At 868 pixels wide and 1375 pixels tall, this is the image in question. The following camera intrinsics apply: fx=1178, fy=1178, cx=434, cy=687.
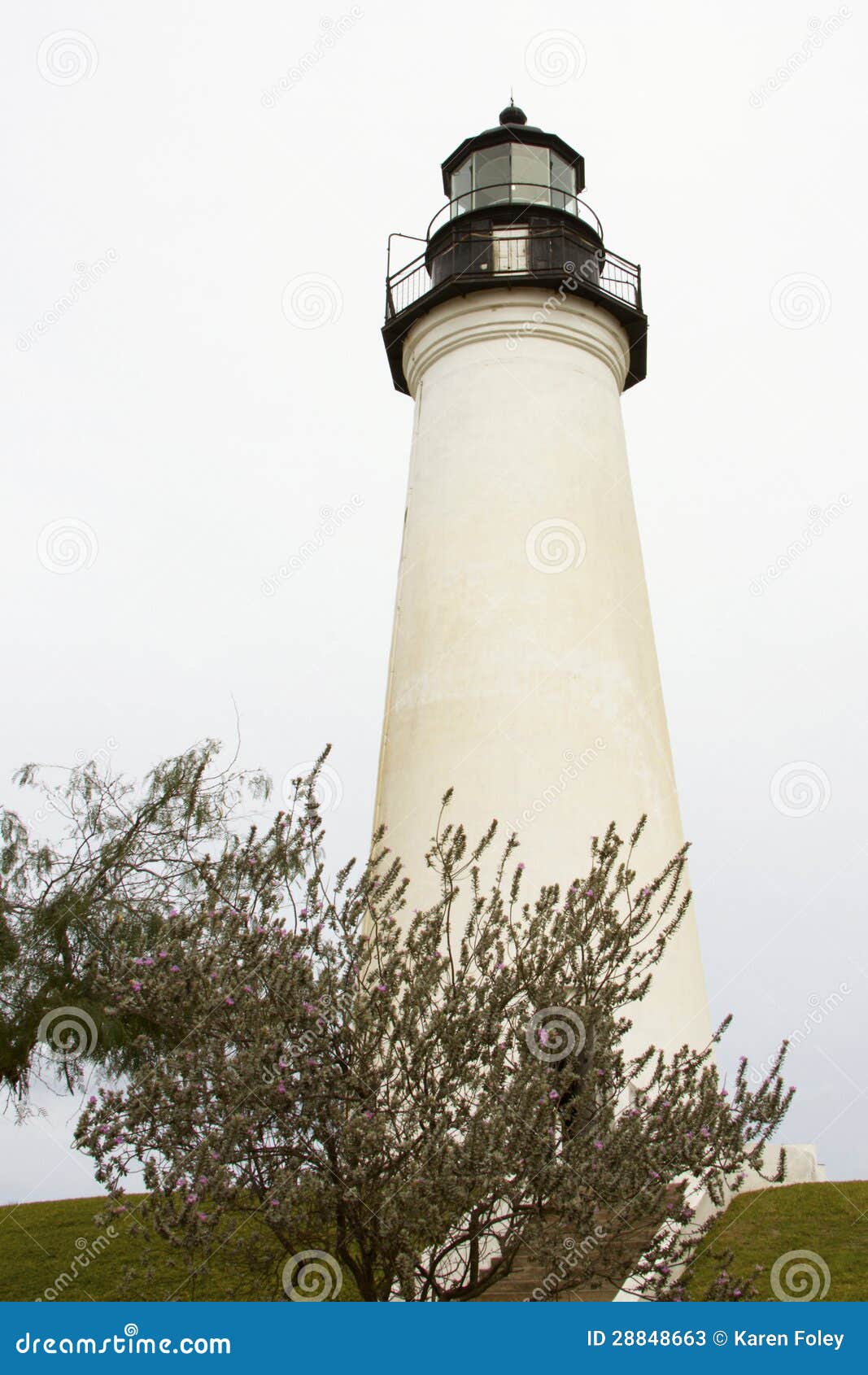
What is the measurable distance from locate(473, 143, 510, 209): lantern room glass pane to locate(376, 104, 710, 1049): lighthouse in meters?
0.06

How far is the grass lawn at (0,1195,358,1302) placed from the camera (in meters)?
6.86

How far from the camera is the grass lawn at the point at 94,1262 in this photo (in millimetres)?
6855

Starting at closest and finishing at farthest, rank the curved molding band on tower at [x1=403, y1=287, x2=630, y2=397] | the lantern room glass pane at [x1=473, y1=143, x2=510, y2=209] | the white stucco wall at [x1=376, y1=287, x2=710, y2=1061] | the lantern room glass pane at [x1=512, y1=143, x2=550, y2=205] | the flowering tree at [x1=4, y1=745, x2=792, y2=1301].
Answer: the flowering tree at [x1=4, y1=745, x2=792, y2=1301]
the white stucco wall at [x1=376, y1=287, x2=710, y2=1061]
the curved molding band on tower at [x1=403, y1=287, x2=630, y2=397]
the lantern room glass pane at [x1=512, y1=143, x2=550, y2=205]
the lantern room glass pane at [x1=473, y1=143, x2=510, y2=209]

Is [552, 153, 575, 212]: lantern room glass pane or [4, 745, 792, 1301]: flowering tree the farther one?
[552, 153, 575, 212]: lantern room glass pane

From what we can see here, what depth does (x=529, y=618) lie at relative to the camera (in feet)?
43.8

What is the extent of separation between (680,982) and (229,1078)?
7330 millimetres

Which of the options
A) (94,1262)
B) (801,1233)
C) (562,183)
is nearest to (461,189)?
(562,183)

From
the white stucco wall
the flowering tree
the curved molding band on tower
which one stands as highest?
the curved molding band on tower

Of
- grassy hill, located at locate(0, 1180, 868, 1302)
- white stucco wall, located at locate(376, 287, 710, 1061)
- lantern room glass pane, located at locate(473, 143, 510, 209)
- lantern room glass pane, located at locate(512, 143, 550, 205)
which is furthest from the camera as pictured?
lantern room glass pane, located at locate(473, 143, 510, 209)

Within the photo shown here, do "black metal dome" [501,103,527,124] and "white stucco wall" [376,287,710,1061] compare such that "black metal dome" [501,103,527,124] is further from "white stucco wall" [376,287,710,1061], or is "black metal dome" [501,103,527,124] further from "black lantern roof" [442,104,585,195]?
"white stucco wall" [376,287,710,1061]

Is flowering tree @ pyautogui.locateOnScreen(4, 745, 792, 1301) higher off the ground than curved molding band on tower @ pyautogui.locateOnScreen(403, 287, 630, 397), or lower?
lower

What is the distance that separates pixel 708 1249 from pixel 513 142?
14.5 m

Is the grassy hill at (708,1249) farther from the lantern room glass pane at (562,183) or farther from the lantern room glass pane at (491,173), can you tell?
the lantern room glass pane at (491,173)

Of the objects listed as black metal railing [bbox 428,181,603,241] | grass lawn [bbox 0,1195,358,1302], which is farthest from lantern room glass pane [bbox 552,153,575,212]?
grass lawn [bbox 0,1195,358,1302]
